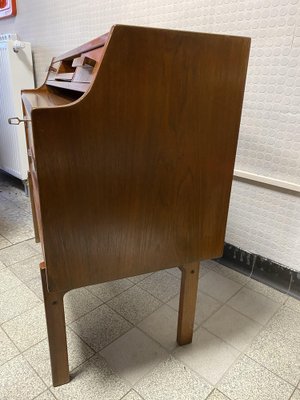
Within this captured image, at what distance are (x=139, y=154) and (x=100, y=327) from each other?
826 millimetres

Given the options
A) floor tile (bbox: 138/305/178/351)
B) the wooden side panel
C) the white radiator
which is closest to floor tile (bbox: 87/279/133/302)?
floor tile (bbox: 138/305/178/351)

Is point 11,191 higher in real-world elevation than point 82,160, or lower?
lower

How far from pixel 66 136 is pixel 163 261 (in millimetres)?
507

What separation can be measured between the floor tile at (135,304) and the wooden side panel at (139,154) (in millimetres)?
485

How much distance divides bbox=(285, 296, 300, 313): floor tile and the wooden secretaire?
0.73 m

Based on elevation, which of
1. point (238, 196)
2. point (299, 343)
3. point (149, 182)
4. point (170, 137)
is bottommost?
point (299, 343)

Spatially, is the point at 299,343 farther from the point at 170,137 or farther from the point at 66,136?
the point at 66,136

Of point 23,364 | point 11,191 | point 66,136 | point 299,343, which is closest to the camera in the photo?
point 66,136

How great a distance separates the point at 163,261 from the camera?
3.29ft

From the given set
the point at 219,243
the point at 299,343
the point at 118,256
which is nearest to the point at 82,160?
the point at 118,256

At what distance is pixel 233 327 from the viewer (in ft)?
4.32

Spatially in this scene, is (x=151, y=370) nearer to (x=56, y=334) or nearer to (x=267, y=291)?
(x=56, y=334)

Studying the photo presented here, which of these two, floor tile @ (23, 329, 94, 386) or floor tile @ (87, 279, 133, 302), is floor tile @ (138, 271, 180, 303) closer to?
floor tile @ (87, 279, 133, 302)

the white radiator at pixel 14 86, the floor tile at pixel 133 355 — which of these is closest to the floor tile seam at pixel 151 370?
the floor tile at pixel 133 355
